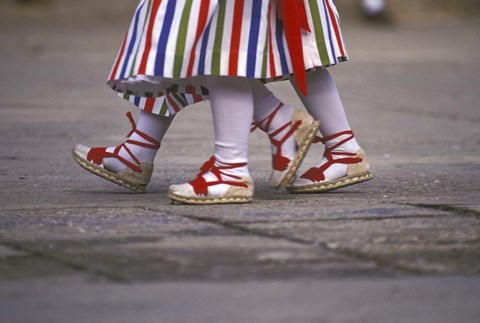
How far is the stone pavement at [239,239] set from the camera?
290 cm

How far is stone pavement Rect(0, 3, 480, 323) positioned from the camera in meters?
2.90

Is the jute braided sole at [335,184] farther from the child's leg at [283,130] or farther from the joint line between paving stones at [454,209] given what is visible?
the joint line between paving stones at [454,209]

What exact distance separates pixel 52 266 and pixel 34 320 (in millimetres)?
573

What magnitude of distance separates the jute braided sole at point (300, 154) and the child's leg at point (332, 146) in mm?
145

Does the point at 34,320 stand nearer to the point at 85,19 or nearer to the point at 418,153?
the point at 418,153

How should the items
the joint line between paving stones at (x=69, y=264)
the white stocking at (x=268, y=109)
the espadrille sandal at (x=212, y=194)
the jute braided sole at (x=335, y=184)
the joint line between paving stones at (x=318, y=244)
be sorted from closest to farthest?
the joint line between paving stones at (x=69, y=264) < the joint line between paving stones at (x=318, y=244) < the espadrille sandal at (x=212, y=194) < the white stocking at (x=268, y=109) < the jute braided sole at (x=335, y=184)

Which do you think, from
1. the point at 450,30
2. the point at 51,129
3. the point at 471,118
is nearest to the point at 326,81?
the point at 51,129

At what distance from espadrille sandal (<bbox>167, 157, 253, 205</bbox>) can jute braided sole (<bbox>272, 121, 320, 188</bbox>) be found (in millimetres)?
163

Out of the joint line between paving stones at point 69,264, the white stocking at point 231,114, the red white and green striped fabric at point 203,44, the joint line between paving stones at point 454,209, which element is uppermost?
the red white and green striped fabric at point 203,44

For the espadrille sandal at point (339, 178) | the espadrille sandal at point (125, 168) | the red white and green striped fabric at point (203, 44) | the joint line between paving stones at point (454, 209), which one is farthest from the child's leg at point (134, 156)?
the joint line between paving stones at point (454, 209)

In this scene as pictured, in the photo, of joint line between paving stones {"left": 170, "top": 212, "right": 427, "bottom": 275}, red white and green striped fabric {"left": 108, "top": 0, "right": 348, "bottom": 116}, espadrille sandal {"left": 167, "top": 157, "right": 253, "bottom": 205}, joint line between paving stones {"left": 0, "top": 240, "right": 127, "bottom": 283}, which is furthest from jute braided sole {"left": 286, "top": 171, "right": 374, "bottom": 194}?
joint line between paving stones {"left": 0, "top": 240, "right": 127, "bottom": 283}

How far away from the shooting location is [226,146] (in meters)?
4.41

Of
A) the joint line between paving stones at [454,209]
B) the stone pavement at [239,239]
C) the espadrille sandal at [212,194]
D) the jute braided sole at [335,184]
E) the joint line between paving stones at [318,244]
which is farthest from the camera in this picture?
the jute braided sole at [335,184]

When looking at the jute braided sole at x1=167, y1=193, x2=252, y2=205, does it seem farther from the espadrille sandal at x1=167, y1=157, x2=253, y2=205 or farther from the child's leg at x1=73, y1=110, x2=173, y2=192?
the child's leg at x1=73, y1=110, x2=173, y2=192
